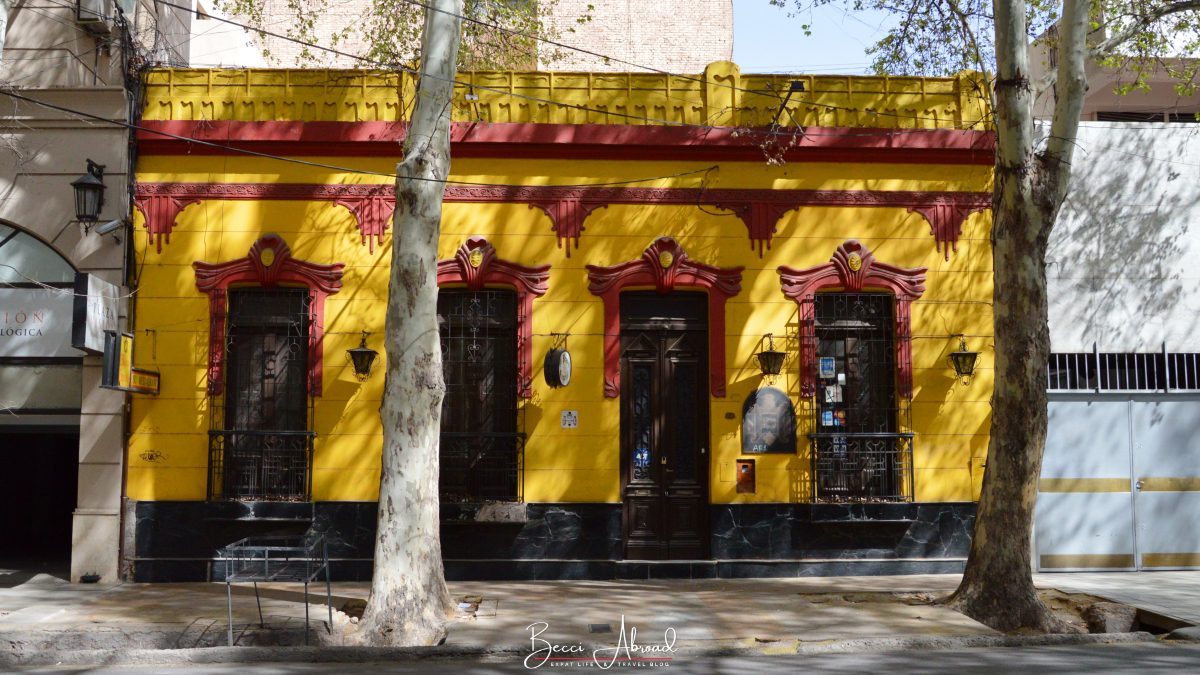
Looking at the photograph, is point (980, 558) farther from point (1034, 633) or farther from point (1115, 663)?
point (1115, 663)

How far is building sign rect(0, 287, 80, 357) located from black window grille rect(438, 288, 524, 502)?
15.5 feet

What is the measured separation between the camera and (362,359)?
12.3m

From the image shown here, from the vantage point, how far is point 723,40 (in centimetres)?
2248

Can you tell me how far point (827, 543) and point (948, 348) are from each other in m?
3.03

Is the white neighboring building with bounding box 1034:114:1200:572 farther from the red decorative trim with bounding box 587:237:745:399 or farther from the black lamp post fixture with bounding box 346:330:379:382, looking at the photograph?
the black lamp post fixture with bounding box 346:330:379:382

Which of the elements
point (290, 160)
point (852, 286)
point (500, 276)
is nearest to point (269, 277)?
point (290, 160)

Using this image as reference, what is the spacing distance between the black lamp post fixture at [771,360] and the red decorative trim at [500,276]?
9.63ft

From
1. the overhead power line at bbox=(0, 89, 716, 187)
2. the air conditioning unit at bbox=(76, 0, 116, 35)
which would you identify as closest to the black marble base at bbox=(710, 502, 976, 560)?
the overhead power line at bbox=(0, 89, 716, 187)

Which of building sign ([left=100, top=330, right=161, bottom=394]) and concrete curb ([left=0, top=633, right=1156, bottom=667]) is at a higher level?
building sign ([left=100, top=330, right=161, bottom=394])

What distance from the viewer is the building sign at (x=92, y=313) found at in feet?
36.1

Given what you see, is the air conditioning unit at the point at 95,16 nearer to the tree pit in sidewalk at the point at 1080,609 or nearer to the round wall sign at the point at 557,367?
the round wall sign at the point at 557,367

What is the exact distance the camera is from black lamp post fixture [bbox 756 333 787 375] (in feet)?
40.9

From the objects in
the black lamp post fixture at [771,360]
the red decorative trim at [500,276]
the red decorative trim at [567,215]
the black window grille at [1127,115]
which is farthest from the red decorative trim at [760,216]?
the black window grille at [1127,115]

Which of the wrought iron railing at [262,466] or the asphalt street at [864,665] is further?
the wrought iron railing at [262,466]
